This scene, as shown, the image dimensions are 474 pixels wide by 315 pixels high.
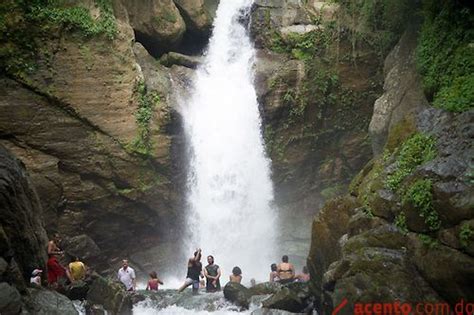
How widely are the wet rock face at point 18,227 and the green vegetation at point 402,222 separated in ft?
23.5

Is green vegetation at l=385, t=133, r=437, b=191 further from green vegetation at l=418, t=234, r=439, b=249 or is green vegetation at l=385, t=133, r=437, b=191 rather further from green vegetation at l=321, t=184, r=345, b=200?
green vegetation at l=321, t=184, r=345, b=200

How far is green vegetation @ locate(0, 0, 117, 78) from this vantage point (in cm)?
1520

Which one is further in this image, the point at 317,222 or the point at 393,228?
the point at 317,222

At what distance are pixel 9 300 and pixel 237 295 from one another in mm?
5564

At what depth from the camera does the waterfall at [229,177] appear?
17.2 m

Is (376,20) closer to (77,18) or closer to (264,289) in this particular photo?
(264,289)

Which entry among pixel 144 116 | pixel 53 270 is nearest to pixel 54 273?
pixel 53 270

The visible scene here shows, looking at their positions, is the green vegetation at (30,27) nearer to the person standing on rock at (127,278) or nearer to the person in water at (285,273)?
the person standing on rock at (127,278)

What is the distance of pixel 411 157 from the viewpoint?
927 cm

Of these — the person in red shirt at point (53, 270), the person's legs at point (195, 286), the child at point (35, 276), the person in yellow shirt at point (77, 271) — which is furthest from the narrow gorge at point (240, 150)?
the person in yellow shirt at point (77, 271)

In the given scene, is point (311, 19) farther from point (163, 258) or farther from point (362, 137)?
point (163, 258)

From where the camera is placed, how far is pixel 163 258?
17.4 metres

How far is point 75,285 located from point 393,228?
26.0 feet

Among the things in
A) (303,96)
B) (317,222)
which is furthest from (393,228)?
(303,96)
